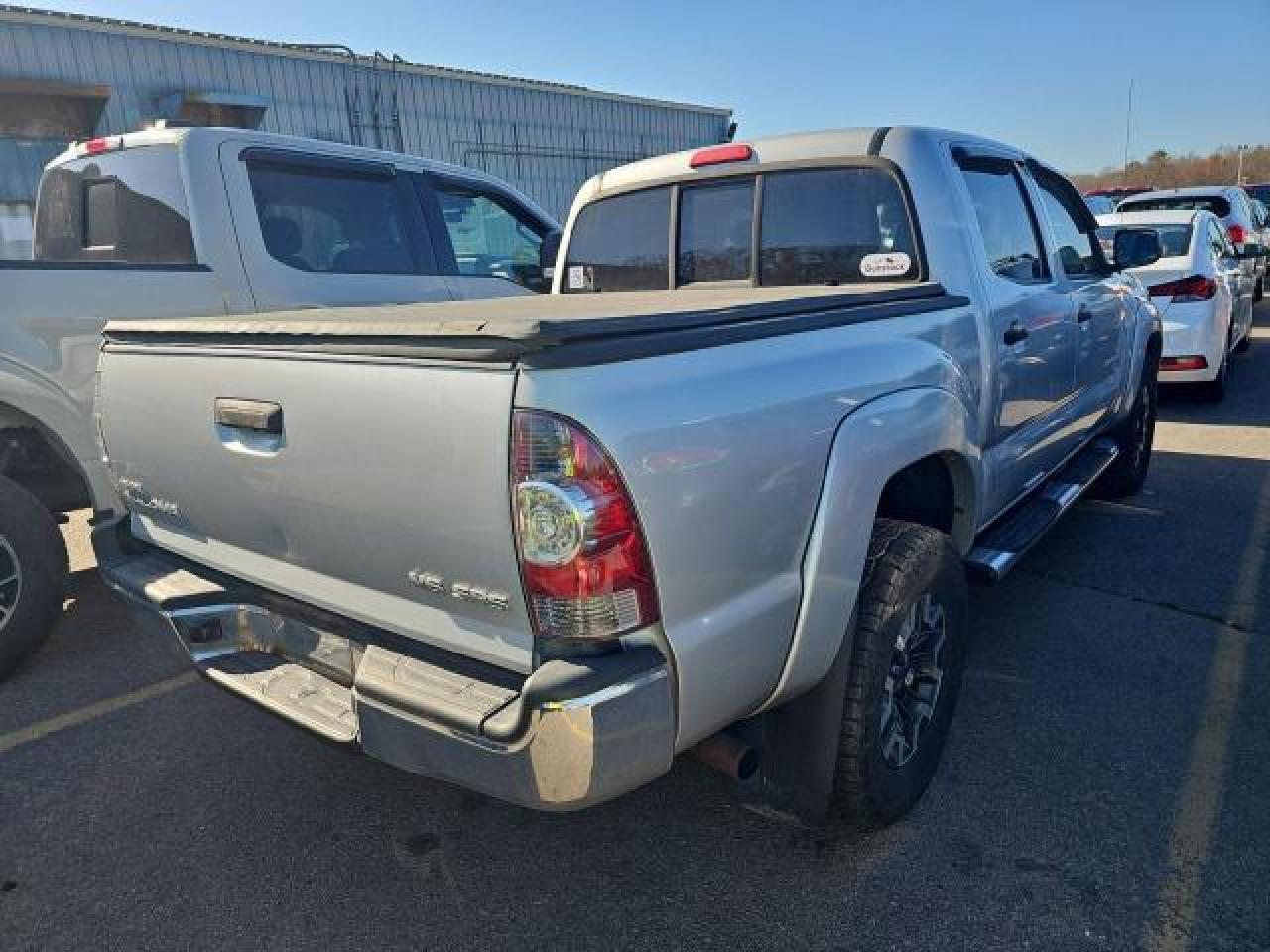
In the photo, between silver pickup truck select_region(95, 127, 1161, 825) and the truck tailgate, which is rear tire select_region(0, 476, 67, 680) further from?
the truck tailgate

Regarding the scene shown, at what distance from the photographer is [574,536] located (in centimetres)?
165

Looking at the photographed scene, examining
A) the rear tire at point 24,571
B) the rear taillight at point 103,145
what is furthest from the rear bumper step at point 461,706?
the rear taillight at point 103,145

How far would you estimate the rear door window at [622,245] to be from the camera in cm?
383

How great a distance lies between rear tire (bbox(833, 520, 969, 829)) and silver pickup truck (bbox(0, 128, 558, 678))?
3.05 m

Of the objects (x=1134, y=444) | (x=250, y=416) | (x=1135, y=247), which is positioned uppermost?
(x=1135, y=247)

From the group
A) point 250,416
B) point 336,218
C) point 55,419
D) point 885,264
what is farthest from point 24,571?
point 885,264

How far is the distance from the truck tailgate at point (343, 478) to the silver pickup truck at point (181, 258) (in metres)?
1.26

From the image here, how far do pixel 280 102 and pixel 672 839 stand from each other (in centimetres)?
1371

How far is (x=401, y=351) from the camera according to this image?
1835mm

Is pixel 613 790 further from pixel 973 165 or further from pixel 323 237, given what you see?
pixel 323 237

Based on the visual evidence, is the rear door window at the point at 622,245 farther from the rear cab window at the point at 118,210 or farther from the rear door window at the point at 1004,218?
the rear cab window at the point at 118,210

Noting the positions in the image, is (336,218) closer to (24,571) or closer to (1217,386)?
(24,571)

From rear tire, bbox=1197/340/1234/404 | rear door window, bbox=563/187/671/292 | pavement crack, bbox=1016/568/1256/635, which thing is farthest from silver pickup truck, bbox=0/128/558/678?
rear tire, bbox=1197/340/1234/404

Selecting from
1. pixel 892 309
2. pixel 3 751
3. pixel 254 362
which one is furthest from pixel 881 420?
pixel 3 751
